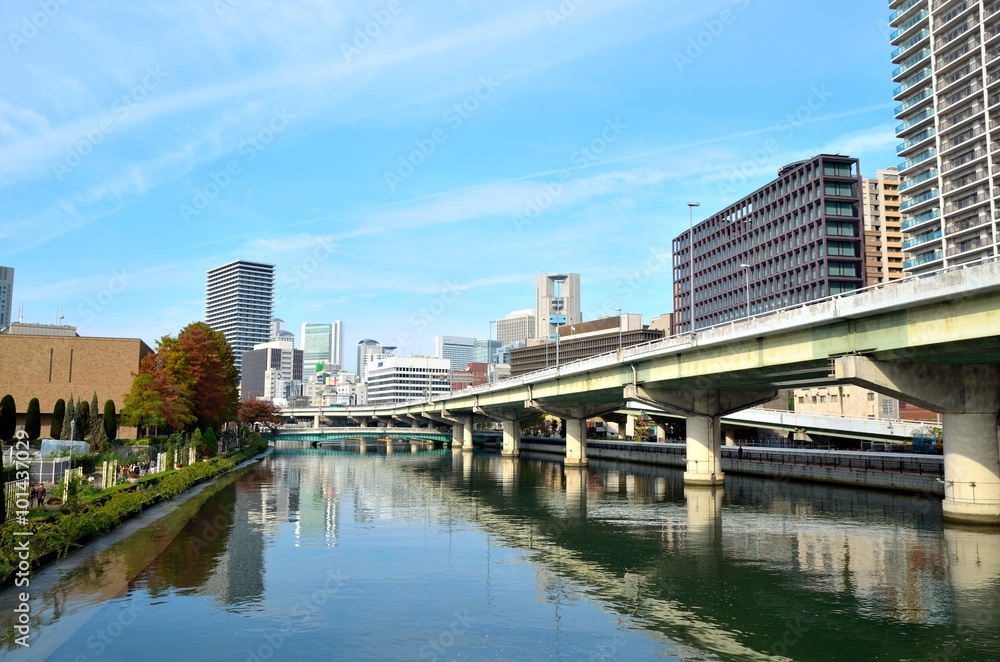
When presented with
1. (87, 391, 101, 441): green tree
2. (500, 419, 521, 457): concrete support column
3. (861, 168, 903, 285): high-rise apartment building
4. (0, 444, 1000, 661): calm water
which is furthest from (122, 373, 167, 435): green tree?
(861, 168, 903, 285): high-rise apartment building

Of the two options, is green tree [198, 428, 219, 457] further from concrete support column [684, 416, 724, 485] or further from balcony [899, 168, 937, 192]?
balcony [899, 168, 937, 192]

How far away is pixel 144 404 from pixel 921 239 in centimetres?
10932

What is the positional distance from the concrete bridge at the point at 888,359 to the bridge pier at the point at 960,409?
0.17ft

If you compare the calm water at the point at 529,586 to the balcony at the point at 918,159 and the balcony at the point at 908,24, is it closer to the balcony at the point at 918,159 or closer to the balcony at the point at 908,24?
the balcony at the point at 918,159

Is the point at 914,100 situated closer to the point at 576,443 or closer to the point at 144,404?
the point at 576,443

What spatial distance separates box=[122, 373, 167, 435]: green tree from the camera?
71438 mm

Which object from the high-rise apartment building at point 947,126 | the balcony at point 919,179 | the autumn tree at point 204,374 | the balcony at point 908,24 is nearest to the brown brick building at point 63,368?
the autumn tree at point 204,374

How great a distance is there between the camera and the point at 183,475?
57750 mm

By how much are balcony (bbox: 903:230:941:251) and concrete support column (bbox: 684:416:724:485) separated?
6924 centimetres

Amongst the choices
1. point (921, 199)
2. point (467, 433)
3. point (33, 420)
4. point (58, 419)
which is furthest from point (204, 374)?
point (921, 199)

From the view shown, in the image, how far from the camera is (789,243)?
148m

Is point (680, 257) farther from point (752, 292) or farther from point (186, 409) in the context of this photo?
point (186, 409)

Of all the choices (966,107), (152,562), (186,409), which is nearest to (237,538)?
(152,562)

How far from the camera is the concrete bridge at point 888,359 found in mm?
32656
